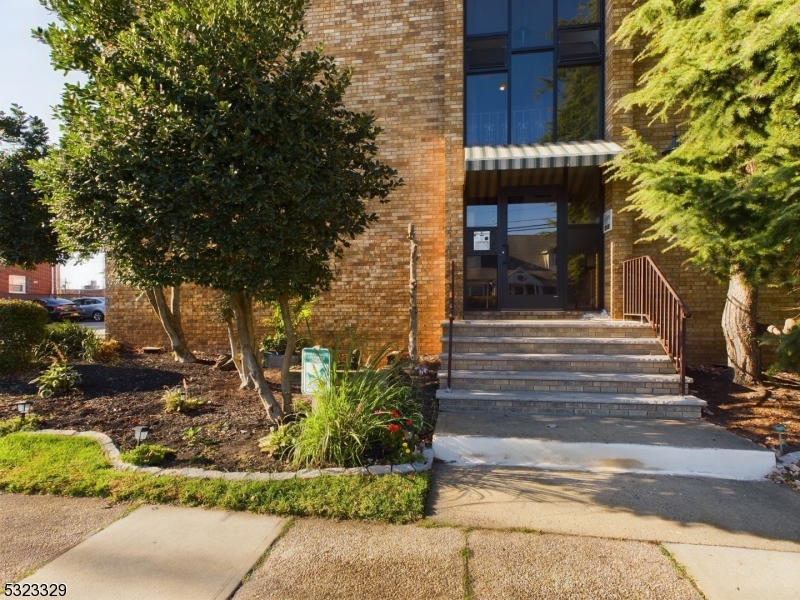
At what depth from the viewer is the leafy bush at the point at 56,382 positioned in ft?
17.8

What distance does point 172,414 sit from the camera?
482 centimetres

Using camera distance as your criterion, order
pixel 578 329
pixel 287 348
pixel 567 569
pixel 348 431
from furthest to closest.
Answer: pixel 578 329, pixel 287 348, pixel 348 431, pixel 567 569

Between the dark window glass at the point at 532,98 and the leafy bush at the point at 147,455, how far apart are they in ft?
23.4

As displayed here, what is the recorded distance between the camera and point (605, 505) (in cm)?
312

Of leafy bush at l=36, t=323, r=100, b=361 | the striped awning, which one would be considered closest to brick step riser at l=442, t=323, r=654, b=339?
the striped awning

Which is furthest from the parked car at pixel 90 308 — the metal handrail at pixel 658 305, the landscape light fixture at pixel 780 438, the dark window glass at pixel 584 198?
the landscape light fixture at pixel 780 438

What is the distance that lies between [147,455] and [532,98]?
7.89 metres

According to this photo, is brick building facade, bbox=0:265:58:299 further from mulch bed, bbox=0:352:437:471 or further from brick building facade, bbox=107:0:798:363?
brick building facade, bbox=107:0:798:363

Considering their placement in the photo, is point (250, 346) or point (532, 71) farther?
point (532, 71)

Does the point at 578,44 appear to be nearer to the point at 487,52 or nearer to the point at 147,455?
the point at 487,52

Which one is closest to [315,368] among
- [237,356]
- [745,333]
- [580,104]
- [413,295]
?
[237,356]

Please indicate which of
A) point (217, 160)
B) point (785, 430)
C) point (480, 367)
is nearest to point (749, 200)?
point (785, 430)

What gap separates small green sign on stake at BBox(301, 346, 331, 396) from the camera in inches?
164

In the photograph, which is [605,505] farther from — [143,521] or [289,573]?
[143,521]
